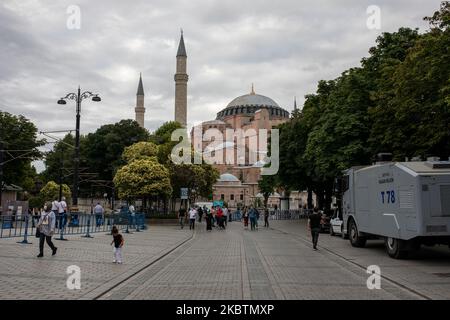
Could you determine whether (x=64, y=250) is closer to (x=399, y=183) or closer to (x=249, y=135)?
(x=399, y=183)

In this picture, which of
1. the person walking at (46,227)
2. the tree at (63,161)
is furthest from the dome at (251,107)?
the person walking at (46,227)

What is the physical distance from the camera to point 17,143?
4644cm

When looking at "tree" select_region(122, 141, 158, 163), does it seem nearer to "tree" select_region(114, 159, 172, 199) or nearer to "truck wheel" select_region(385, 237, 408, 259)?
"tree" select_region(114, 159, 172, 199)

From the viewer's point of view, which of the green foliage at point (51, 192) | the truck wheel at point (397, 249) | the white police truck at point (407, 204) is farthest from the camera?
the green foliage at point (51, 192)

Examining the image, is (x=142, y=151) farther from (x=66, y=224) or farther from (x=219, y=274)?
(x=219, y=274)

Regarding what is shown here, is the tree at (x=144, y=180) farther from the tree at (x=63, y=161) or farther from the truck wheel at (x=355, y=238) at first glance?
the tree at (x=63, y=161)

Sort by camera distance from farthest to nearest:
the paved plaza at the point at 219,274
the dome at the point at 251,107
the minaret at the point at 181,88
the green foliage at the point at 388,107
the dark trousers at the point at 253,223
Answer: the dome at the point at 251,107, the minaret at the point at 181,88, the dark trousers at the point at 253,223, the green foliage at the point at 388,107, the paved plaza at the point at 219,274

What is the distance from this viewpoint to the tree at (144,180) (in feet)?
143

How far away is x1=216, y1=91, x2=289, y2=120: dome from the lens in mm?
142875

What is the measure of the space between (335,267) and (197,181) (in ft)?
116

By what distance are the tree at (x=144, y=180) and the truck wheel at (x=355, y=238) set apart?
977 inches
